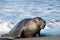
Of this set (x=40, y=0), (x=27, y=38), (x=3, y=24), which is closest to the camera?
(x=27, y=38)

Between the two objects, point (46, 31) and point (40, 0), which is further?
point (40, 0)

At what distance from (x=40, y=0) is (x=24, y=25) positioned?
11.1m

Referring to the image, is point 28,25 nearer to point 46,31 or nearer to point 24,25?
point 24,25

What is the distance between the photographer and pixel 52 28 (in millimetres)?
8102

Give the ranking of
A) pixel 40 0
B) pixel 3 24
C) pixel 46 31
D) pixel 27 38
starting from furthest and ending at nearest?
pixel 40 0, pixel 3 24, pixel 46 31, pixel 27 38

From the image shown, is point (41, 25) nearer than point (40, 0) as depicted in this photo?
Yes

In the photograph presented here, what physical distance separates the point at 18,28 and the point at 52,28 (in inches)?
69.3

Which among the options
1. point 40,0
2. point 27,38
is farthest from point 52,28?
point 40,0

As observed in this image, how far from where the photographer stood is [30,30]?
653 cm

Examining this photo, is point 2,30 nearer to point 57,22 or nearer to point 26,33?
point 26,33

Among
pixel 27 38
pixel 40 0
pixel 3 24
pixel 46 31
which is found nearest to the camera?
pixel 27 38

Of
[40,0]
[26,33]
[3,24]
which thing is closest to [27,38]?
[26,33]

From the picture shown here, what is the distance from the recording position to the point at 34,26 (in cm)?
652

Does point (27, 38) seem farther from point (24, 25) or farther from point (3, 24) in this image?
point (3, 24)
